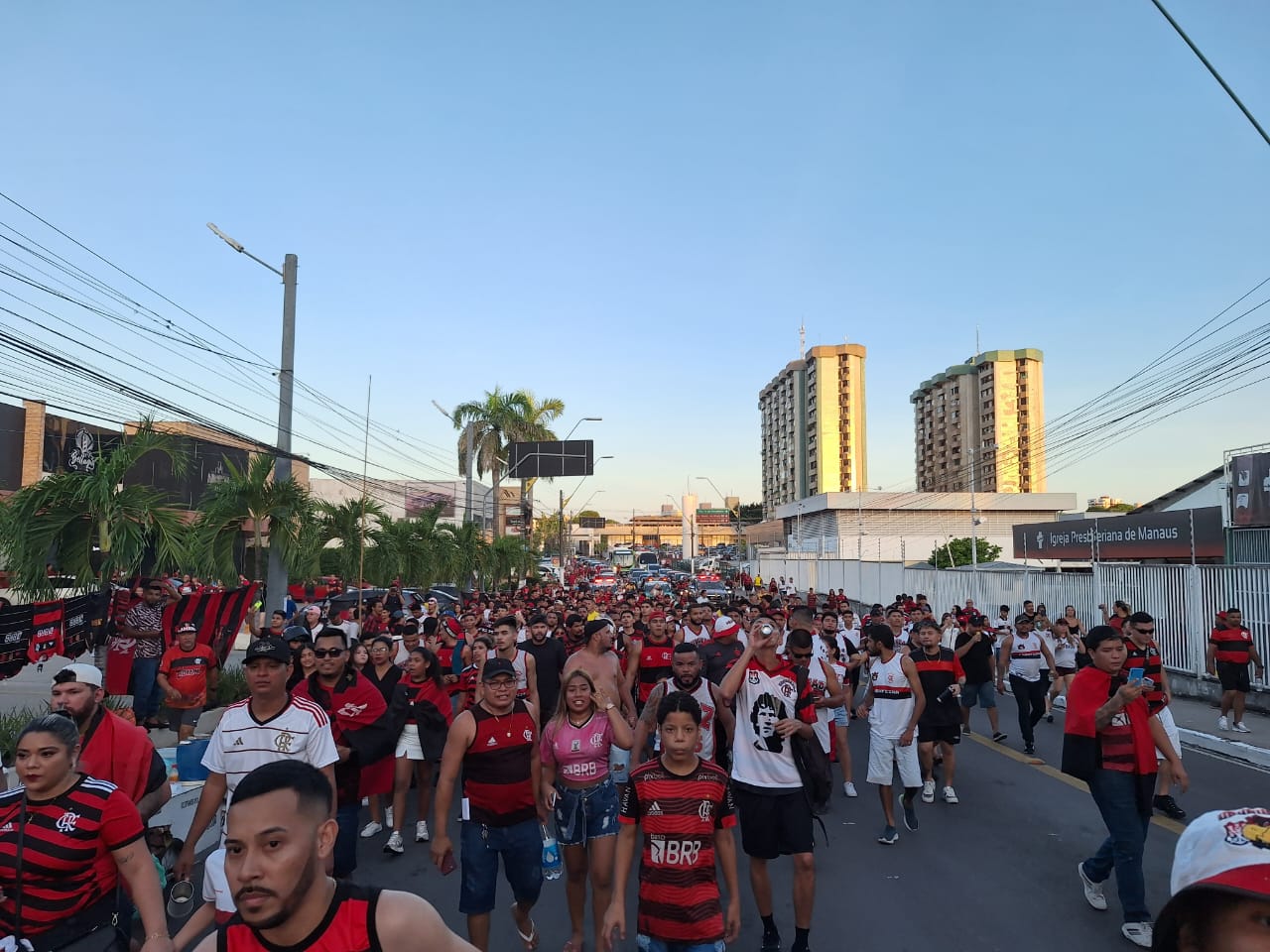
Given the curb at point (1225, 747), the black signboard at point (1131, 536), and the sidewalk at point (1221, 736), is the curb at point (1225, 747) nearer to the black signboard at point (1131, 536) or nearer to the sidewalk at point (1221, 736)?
the sidewalk at point (1221, 736)

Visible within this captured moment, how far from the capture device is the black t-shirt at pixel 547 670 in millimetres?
9070

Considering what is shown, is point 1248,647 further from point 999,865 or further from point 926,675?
point 999,865

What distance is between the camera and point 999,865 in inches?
251

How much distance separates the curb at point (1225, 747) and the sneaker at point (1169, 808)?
13.1 ft

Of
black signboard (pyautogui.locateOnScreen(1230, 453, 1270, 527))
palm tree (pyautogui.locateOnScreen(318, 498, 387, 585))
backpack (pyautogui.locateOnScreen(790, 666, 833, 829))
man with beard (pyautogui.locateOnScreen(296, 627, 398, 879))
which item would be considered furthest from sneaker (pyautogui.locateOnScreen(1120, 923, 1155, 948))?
black signboard (pyautogui.locateOnScreen(1230, 453, 1270, 527))

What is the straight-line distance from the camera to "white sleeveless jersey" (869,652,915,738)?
7.61m

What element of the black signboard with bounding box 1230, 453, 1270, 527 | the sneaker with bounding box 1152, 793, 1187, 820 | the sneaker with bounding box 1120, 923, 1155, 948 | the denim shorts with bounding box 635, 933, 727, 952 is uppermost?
the black signboard with bounding box 1230, 453, 1270, 527

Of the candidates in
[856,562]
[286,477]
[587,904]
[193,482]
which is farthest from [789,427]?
[587,904]

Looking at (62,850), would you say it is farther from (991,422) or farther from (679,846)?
(991,422)

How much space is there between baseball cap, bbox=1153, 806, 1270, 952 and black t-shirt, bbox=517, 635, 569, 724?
793cm

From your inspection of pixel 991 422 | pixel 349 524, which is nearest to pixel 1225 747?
pixel 349 524

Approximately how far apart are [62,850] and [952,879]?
5731mm

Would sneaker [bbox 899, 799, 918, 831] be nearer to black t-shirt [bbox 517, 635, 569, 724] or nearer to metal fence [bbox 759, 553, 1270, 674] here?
black t-shirt [bbox 517, 635, 569, 724]

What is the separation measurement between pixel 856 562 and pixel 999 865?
114 ft
